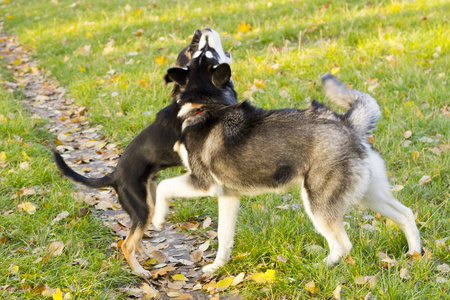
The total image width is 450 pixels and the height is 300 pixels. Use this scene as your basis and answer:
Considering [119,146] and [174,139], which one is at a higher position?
[174,139]

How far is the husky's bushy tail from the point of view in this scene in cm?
294

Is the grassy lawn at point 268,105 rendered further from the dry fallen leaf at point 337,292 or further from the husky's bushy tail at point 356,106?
the husky's bushy tail at point 356,106

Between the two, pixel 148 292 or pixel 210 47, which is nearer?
pixel 148 292

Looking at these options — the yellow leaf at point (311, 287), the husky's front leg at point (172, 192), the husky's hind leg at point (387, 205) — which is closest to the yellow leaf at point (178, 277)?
the husky's front leg at point (172, 192)

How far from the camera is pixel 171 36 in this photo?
8688 millimetres

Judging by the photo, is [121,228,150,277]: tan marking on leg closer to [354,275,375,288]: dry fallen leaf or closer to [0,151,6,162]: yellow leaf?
[354,275,375,288]: dry fallen leaf

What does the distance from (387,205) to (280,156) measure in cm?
81

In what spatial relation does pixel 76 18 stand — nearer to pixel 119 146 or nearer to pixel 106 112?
pixel 106 112

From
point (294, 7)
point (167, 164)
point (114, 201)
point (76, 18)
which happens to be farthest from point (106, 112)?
point (76, 18)

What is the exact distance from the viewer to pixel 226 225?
3.28 metres

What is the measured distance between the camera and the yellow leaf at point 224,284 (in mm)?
2954

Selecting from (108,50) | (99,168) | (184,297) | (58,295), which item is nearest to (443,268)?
(184,297)

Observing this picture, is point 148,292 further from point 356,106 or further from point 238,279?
point 356,106

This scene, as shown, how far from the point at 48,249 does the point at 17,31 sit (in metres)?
9.47
